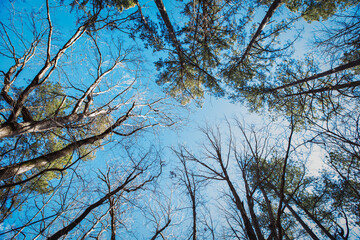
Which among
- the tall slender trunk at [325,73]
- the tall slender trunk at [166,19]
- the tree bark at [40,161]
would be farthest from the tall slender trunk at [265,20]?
the tree bark at [40,161]

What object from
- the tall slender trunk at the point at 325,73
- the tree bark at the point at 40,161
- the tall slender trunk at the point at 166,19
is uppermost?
the tall slender trunk at the point at 166,19

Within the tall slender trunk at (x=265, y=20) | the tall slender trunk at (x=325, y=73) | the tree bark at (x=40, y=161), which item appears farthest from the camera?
the tall slender trunk at (x=265, y=20)

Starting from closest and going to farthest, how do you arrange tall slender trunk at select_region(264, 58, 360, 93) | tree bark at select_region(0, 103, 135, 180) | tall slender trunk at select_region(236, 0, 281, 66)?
tree bark at select_region(0, 103, 135, 180), tall slender trunk at select_region(264, 58, 360, 93), tall slender trunk at select_region(236, 0, 281, 66)

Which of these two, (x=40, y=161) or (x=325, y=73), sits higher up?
(x=325, y=73)

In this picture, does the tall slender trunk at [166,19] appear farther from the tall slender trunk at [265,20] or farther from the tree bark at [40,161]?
the tall slender trunk at [265,20]

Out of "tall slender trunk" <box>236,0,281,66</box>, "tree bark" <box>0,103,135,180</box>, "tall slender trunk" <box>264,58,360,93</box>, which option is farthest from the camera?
"tall slender trunk" <box>236,0,281,66</box>

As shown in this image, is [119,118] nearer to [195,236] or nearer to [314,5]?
[195,236]

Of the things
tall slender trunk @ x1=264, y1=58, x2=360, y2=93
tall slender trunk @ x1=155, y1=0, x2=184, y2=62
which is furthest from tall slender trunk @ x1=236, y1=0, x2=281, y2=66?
tall slender trunk @ x1=155, y1=0, x2=184, y2=62

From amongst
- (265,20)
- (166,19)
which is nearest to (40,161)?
(166,19)

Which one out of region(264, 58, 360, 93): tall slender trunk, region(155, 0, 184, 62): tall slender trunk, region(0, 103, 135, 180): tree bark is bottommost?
region(0, 103, 135, 180): tree bark

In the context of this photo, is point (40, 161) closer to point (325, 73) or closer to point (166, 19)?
point (166, 19)

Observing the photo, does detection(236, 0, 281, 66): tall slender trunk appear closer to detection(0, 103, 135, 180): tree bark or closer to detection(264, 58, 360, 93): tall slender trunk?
detection(264, 58, 360, 93): tall slender trunk

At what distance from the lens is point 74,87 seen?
171 inches

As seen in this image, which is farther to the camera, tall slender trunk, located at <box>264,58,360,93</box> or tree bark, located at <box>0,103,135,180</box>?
tall slender trunk, located at <box>264,58,360,93</box>
